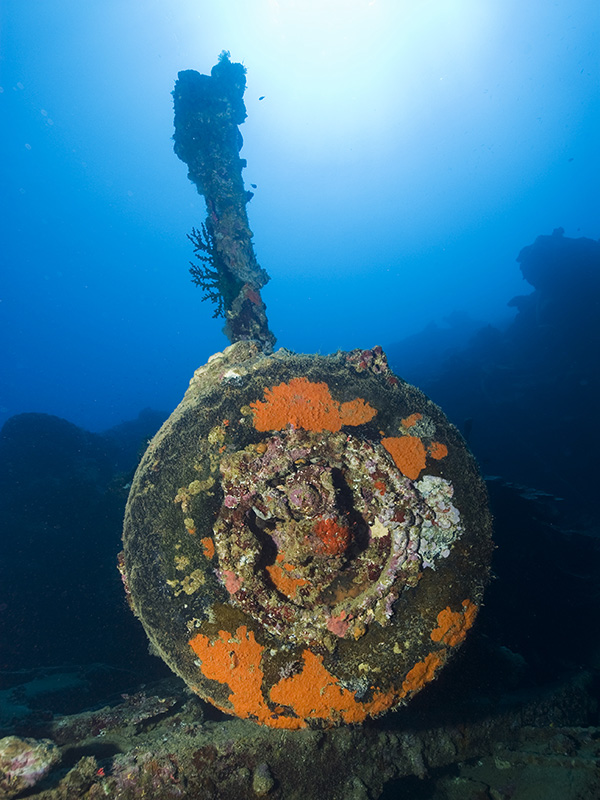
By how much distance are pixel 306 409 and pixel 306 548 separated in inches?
50.0

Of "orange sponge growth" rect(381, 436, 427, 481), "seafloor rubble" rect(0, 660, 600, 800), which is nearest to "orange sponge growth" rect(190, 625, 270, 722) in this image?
"seafloor rubble" rect(0, 660, 600, 800)

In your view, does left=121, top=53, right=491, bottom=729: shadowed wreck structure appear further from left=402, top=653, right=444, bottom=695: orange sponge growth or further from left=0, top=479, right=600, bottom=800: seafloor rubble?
left=0, top=479, right=600, bottom=800: seafloor rubble

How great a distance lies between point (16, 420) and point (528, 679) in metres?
18.7

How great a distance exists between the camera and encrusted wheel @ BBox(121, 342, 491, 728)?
126 inches

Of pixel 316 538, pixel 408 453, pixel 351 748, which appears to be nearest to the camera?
pixel 316 538

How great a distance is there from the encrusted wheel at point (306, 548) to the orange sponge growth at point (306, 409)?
0.01 metres

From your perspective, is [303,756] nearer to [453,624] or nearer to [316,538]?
[453,624]

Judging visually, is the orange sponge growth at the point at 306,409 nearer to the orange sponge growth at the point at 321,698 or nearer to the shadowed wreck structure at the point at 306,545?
the shadowed wreck structure at the point at 306,545

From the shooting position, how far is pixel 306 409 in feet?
11.4

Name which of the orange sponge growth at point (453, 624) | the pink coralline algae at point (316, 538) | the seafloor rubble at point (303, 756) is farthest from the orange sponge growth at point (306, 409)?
the seafloor rubble at point (303, 756)

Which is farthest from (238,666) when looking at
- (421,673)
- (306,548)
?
(421,673)

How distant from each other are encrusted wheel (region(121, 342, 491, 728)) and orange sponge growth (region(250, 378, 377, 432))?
0.01 meters

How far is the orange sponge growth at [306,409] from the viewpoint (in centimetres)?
346

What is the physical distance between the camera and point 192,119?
1045 cm
